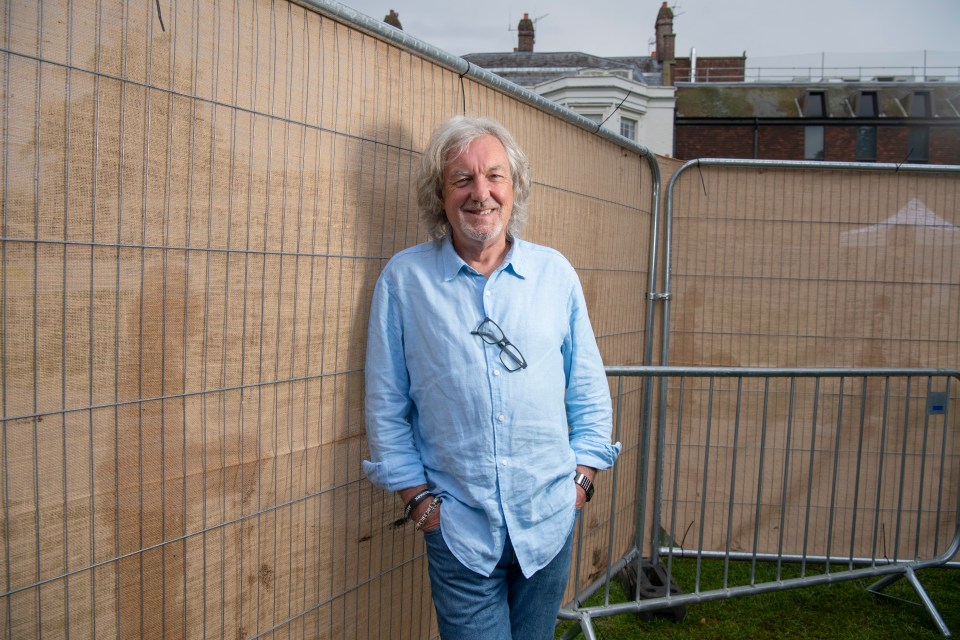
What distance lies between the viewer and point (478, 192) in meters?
2.07

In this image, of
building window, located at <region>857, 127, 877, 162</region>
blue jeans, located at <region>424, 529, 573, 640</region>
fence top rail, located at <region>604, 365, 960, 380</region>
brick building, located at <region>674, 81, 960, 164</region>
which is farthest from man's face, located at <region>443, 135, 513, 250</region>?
building window, located at <region>857, 127, 877, 162</region>

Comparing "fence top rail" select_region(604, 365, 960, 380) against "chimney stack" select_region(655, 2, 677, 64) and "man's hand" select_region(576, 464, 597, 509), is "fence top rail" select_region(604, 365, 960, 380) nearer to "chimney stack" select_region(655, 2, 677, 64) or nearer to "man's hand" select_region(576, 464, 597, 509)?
"man's hand" select_region(576, 464, 597, 509)

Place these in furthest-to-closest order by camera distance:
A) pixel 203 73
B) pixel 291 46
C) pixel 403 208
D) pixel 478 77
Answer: pixel 478 77, pixel 403 208, pixel 291 46, pixel 203 73

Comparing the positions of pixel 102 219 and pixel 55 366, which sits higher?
pixel 102 219

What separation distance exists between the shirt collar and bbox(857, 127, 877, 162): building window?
122ft

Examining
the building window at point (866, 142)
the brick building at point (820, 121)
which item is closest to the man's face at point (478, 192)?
the brick building at point (820, 121)

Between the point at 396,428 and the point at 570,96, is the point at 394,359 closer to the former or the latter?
the point at 396,428

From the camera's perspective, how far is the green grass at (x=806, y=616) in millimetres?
3701

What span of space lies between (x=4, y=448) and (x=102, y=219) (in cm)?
50

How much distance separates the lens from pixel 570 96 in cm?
2778

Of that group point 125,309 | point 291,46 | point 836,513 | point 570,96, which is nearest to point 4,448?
point 125,309

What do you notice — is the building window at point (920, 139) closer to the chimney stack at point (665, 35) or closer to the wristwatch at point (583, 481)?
the chimney stack at point (665, 35)

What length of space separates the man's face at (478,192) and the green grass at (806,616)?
7.70 feet

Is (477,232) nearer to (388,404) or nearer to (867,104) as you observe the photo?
(388,404)
